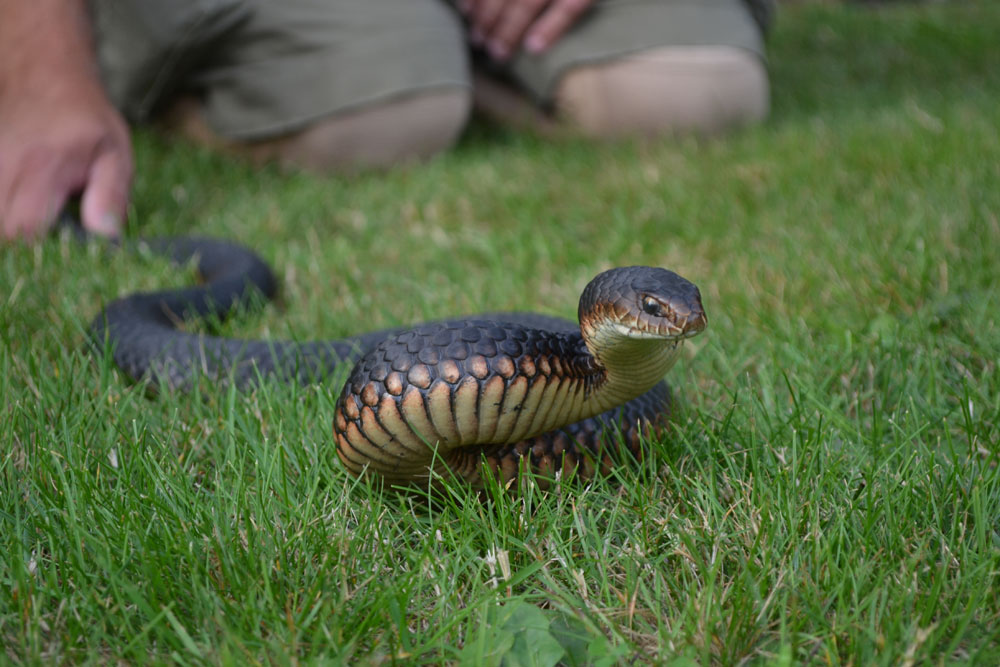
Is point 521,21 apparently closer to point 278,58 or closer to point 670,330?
point 278,58

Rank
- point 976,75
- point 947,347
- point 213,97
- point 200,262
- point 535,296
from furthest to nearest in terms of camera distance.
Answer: point 976,75
point 213,97
point 200,262
point 535,296
point 947,347

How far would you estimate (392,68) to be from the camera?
4699 mm

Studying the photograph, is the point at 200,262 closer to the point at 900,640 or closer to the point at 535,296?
the point at 535,296

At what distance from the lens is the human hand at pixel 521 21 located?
16.2 feet

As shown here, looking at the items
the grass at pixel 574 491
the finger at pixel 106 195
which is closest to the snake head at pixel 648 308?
the grass at pixel 574 491

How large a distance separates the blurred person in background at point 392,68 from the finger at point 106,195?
0.03 meters

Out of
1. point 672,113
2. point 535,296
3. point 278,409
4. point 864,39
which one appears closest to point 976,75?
point 864,39

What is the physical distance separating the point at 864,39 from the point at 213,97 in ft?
19.0

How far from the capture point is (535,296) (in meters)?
2.81

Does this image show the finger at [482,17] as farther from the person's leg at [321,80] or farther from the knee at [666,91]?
the knee at [666,91]

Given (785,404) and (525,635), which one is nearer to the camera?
(525,635)

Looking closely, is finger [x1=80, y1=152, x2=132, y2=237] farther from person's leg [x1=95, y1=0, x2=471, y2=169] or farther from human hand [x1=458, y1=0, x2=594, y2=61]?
human hand [x1=458, y1=0, x2=594, y2=61]

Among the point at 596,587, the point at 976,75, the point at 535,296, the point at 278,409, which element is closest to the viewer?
the point at 596,587

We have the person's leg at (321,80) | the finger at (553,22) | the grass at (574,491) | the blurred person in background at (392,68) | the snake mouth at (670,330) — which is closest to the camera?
the grass at (574,491)
